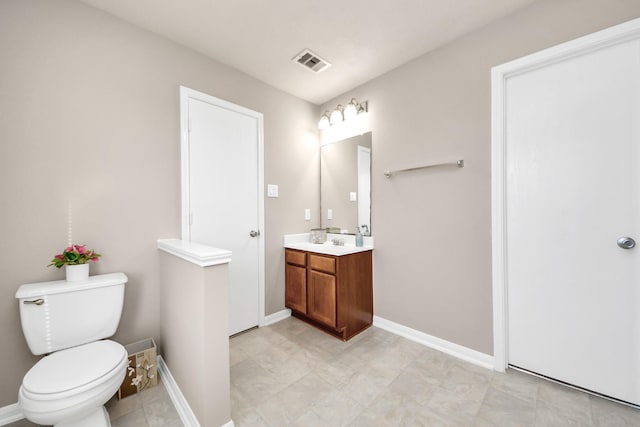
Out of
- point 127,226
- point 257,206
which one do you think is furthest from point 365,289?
point 127,226

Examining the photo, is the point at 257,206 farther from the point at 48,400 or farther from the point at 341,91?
the point at 48,400

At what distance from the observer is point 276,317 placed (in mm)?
2623

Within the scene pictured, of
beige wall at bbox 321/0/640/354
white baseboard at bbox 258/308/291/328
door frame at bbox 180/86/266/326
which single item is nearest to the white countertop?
beige wall at bbox 321/0/640/354

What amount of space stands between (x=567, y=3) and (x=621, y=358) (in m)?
2.12

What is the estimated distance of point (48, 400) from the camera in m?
0.99

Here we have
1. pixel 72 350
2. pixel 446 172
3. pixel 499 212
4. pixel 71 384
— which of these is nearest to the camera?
pixel 71 384

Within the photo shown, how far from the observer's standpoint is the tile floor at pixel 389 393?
4.41 feet

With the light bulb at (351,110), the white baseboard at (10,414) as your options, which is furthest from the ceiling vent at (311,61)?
the white baseboard at (10,414)

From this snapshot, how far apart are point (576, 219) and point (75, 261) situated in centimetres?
304

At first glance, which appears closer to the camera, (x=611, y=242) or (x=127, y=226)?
(x=611, y=242)

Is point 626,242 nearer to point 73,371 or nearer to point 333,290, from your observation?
point 333,290

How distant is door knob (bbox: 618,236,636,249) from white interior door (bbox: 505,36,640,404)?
21mm

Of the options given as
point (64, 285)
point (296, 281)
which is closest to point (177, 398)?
point (64, 285)

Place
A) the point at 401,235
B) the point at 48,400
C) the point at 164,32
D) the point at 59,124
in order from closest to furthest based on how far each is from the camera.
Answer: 1. the point at 48,400
2. the point at 59,124
3. the point at 164,32
4. the point at 401,235
